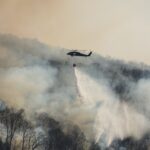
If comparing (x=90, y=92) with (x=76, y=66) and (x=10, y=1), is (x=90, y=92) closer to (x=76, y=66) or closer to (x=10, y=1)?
(x=76, y=66)

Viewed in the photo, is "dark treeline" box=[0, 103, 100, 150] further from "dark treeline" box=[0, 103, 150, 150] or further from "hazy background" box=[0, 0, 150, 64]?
"hazy background" box=[0, 0, 150, 64]

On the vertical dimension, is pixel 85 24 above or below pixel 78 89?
above

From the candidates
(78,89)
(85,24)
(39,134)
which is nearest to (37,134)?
(39,134)

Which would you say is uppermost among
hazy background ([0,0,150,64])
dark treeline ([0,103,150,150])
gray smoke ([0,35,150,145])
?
hazy background ([0,0,150,64])

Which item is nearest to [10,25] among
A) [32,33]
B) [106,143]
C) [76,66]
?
[32,33]

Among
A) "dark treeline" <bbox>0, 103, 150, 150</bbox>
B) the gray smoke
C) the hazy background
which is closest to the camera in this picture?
"dark treeline" <bbox>0, 103, 150, 150</bbox>

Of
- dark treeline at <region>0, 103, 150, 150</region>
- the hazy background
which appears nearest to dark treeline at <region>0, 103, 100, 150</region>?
dark treeline at <region>0, 103, 150, 150</region>

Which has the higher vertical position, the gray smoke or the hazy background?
the hazy background

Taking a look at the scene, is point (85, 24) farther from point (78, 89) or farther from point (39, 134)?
point (39, 134)
